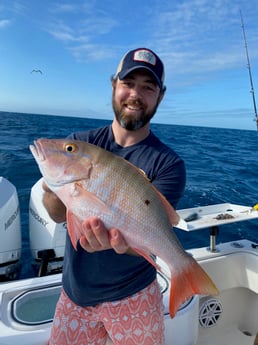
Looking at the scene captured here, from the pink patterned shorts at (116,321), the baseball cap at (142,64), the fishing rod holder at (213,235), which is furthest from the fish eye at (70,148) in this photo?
the fishing rod holder at (213,235)

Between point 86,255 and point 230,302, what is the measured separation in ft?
9.38

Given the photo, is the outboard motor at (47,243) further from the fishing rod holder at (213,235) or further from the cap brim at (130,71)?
the cap brim at (130,71)

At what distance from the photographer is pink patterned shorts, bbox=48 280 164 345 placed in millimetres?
2039

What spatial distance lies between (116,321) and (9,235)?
2.35 metres

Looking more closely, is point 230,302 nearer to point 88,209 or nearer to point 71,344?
point 71,344

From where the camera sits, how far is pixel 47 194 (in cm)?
198

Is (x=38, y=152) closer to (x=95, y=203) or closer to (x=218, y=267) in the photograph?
(x=95, y=203)

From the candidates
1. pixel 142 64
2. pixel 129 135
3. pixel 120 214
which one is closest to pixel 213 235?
pixel 129 135

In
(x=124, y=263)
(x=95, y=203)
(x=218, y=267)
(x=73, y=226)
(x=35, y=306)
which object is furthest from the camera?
(x=218, y=267)

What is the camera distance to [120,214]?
156 centimetres

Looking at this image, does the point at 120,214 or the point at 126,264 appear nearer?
the point at 120,214

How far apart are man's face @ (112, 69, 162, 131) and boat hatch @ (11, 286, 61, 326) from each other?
1.70 metres

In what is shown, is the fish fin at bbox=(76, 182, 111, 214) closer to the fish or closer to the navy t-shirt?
the fish

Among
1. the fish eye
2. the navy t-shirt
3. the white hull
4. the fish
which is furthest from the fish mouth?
the white hull
